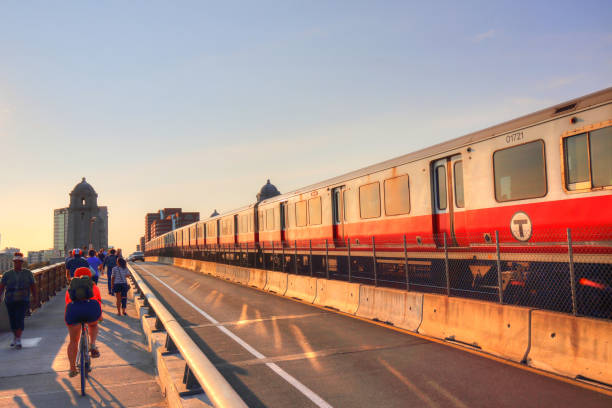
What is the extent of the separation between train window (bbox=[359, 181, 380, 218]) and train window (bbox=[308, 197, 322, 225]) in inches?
146

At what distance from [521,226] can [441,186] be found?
311cm

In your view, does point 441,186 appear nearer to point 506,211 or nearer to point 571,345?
point 506,211

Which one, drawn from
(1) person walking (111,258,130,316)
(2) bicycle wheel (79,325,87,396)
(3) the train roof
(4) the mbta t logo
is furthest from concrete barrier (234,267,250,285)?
(2) bicycle wheel (79,325,87,396)

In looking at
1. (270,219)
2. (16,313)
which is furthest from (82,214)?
(16,313)

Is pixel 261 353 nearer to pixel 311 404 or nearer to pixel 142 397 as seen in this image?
pixel 142 397

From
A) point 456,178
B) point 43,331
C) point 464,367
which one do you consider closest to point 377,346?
point 464,367

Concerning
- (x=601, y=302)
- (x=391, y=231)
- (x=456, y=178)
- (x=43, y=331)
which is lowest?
(x=43, y=331)

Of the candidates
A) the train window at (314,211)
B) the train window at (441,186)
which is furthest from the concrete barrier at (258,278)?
the train window at (441,186)

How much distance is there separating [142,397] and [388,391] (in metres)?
3.38

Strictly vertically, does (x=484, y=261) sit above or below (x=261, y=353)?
above

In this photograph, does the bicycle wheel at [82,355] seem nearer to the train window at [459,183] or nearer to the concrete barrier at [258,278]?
the train window at [459,183]

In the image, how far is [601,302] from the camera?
9523mm

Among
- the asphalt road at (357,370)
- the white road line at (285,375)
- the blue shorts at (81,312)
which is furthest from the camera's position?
the blue shorts at (81,312)

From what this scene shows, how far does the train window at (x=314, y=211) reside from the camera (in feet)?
70.1
